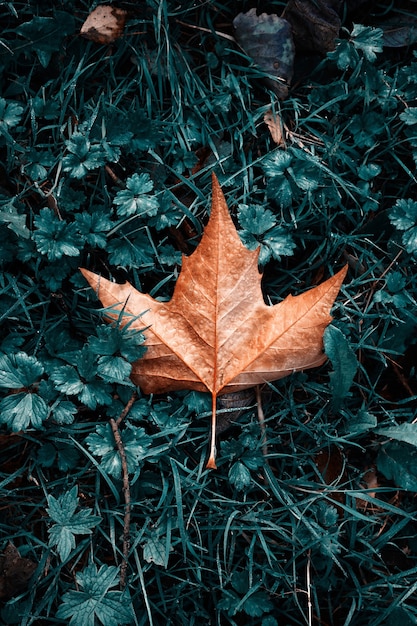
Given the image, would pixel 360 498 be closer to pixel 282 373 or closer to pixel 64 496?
pixel 282 373

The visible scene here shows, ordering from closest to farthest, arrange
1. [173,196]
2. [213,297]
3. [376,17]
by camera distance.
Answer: [213,297] → [173,196] → [376,17]

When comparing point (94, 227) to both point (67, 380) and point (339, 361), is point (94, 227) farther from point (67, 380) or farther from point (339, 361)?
point (339, 361)

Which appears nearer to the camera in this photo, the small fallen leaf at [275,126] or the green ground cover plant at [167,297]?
the green ground cover plant at [167,297]

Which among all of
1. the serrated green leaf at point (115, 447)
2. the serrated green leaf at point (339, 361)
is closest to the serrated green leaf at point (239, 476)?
the serrated green leaf at point (115, 447)

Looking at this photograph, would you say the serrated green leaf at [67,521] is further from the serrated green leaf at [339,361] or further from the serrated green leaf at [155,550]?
the serrated green leaf at [339,361]

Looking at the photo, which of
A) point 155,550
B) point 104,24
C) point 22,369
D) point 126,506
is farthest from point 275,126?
point 155,550

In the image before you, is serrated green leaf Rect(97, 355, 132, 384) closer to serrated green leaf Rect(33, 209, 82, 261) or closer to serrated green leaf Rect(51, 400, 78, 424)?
serrated green leaf Rect(51, 400, 78, 424)

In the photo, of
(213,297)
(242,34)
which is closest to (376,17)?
(242,34)

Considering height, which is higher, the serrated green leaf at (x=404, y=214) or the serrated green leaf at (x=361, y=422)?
the serrated green leaf at (x=404, y=214)
